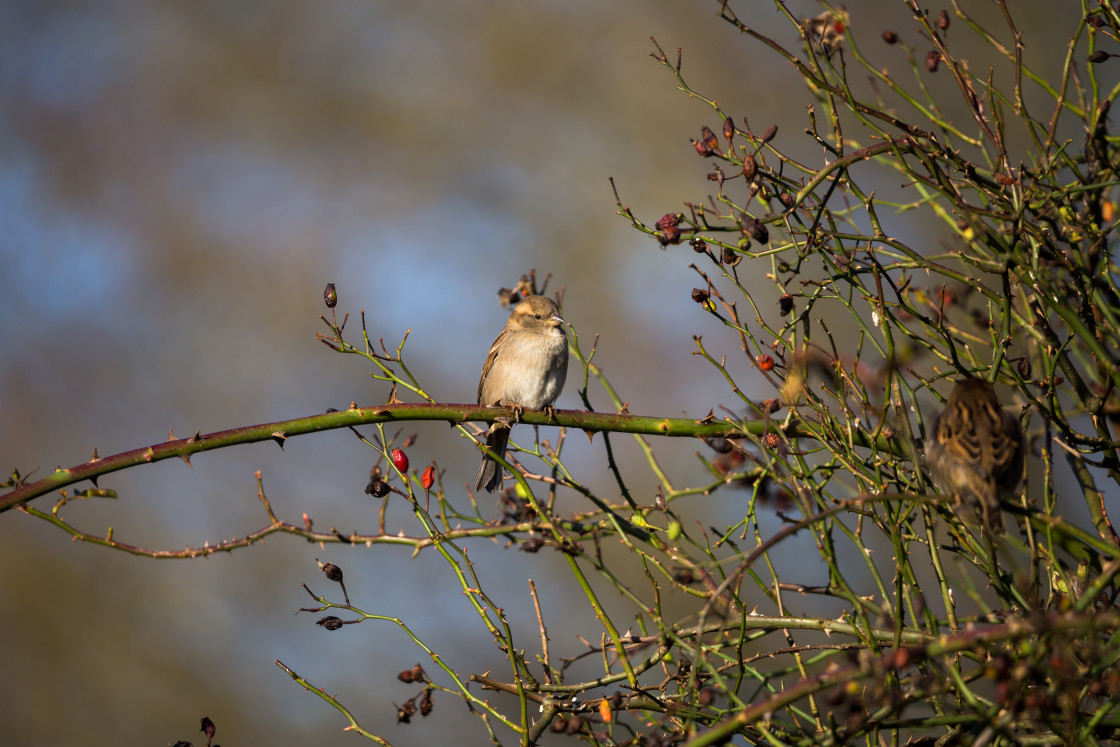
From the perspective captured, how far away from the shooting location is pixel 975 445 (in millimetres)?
2543

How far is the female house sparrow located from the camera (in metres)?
4.97

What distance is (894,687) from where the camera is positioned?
78.4 inches

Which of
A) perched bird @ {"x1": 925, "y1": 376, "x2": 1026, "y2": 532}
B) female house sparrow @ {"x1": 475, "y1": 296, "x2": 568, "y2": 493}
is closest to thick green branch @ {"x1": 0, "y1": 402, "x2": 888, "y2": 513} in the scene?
perched bird @ {"x1": 925, "y1": 376, "x2": 1026, "y2": 532}

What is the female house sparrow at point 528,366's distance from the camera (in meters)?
4.97

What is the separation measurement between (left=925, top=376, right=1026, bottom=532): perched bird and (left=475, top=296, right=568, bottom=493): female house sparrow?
249 centimetres

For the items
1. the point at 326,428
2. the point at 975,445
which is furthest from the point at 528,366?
the point at 975,445

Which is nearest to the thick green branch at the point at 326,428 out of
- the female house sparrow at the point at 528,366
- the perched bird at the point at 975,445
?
the perched bird at the point at 975,445

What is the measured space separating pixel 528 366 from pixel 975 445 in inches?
110

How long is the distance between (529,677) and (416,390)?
94 cm

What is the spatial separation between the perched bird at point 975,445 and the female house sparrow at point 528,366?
8.15ft

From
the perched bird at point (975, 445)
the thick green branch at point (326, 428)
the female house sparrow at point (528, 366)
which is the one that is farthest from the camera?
the female house sparrow at point (528, 366)

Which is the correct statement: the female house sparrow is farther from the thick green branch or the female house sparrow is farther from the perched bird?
the perched bird

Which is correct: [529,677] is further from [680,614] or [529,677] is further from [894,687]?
[680,614]

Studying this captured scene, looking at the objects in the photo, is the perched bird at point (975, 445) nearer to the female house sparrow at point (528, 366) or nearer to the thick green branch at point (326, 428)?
the thick green branch at point (326, 428)
